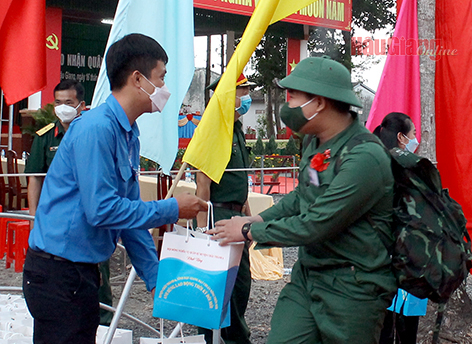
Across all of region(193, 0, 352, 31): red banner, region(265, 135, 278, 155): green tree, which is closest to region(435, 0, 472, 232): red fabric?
region(193, 0, 352, 31): red banner

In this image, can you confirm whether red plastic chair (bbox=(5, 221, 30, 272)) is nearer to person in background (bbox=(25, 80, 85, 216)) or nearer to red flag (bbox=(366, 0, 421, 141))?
person in background (bbox=(25, 80, 85, 216))

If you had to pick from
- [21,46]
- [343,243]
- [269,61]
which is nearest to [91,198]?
[343,243]

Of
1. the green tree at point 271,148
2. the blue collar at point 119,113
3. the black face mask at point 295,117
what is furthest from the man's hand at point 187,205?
the green tree at point 271,148

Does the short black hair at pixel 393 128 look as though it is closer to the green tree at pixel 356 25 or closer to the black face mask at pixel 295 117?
the black face mask at pixel 295 117

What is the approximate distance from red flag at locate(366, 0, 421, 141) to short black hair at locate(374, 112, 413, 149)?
40.4 inches

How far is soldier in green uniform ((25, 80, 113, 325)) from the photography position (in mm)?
4816

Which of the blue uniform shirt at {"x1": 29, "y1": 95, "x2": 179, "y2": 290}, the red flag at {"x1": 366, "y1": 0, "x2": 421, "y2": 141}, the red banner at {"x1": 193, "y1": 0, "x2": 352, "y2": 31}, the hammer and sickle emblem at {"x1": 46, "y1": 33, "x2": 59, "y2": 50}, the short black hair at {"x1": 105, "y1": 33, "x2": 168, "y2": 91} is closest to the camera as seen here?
the blue uniform shirt at {"x1": 29, "y1": 95, "x2": 179, "y2": 290}

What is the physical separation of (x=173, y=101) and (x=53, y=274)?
195 centimetres

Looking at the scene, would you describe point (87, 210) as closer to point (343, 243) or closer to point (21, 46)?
point (343, 243)

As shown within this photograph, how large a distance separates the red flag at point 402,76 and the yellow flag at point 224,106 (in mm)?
2018

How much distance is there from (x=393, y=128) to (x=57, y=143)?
285cm

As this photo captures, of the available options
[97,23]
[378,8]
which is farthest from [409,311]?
[378,8]

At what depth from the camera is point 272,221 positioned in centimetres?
256

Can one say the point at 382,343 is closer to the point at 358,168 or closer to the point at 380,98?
the point at 358,168
